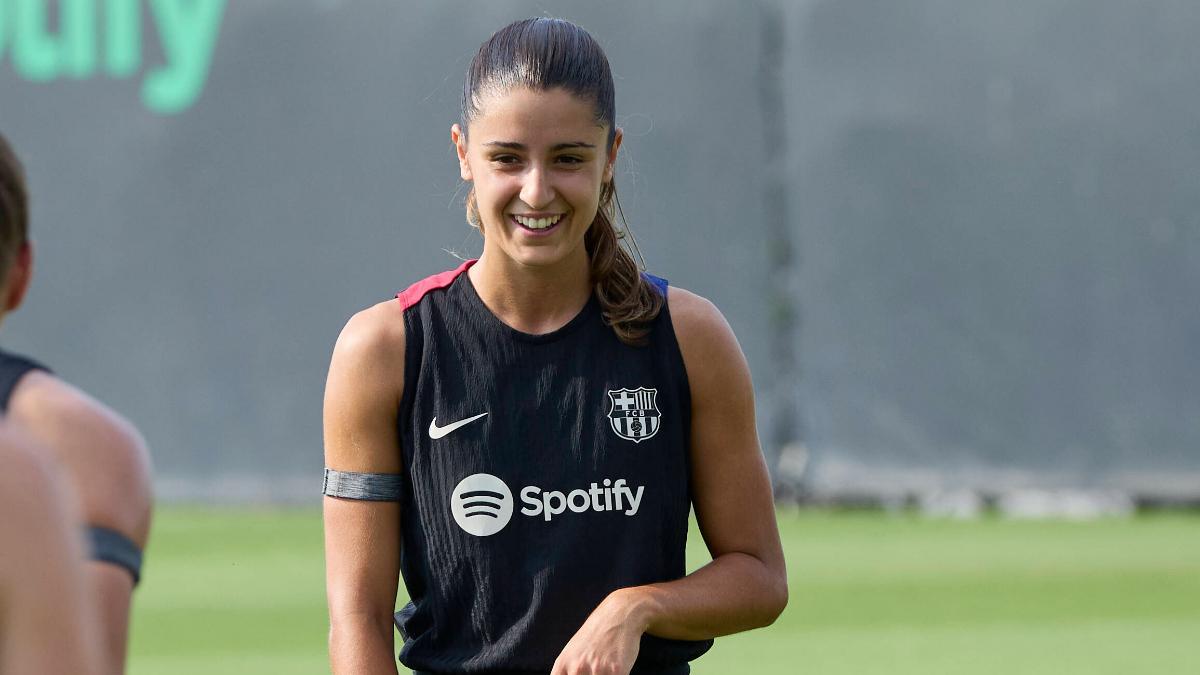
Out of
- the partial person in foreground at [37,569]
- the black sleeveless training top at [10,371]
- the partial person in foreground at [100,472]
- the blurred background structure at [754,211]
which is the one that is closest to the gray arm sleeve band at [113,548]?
the partial person in foreground at [100,472]

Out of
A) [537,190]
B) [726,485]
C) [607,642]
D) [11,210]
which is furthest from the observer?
[726,485]

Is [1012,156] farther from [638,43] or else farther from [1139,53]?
[638,43]

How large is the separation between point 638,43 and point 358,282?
2.09 metres

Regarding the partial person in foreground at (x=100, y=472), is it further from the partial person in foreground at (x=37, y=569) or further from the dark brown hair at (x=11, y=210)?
the partial person in foreground at (x=37, y=569)

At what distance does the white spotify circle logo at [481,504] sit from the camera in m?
2.45

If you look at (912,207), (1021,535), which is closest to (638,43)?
(912,207)

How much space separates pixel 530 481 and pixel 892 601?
4847mm

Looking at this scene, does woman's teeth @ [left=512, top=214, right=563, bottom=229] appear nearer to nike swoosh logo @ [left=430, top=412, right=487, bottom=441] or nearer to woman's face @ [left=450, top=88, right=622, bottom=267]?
woman's face @ [left=450, top=88, right=622, bottom=267]

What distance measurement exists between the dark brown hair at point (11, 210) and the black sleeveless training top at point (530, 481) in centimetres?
110

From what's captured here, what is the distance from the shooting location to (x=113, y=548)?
161 cm

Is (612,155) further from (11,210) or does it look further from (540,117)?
(11,210)

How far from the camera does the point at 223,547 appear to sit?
905 centimetres

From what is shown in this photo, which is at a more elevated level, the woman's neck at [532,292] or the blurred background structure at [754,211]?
the blurred background structure at [754,211]

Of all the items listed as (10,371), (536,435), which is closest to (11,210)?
(10,371)
